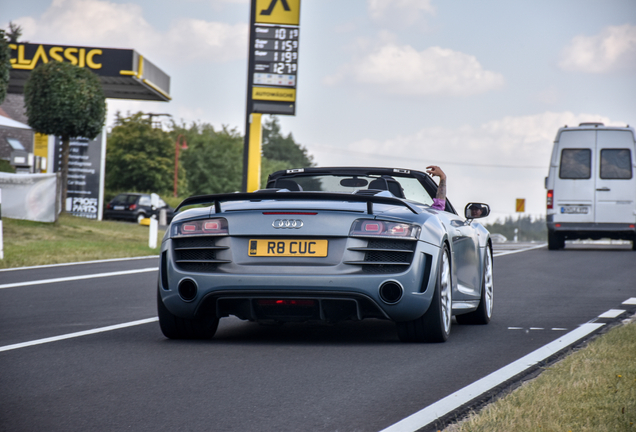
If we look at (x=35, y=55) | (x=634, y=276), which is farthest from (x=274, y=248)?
(x=35, y=55)

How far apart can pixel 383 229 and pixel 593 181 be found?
1773 cm

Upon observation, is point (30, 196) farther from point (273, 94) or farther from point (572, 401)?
point (572, 401)

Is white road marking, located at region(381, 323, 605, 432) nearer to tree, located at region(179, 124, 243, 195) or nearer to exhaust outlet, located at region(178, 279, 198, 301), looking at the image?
exhaust outlet, located at region(178, 279, 198, 301)

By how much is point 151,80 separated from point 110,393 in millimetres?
33977

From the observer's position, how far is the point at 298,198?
19.9 feet

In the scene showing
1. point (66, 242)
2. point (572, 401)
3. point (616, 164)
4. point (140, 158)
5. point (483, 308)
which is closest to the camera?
point (572, 401)

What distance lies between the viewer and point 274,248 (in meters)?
5.86

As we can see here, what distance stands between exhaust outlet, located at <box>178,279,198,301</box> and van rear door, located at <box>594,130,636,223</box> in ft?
59.2

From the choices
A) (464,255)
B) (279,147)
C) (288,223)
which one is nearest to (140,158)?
(464,255)

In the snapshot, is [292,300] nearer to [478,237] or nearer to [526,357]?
[526,357]

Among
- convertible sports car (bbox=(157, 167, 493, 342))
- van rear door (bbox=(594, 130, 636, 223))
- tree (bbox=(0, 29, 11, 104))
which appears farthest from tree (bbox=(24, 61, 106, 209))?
convertible sports car (bbox=(157, 167, 493, 342))

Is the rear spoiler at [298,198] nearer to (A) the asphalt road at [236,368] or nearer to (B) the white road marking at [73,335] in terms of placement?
(A) the asphalt road at [236,368]

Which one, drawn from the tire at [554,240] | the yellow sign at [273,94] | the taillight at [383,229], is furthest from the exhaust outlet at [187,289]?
the yellow sign at [273,94]

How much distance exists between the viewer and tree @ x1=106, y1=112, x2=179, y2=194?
58.4m
